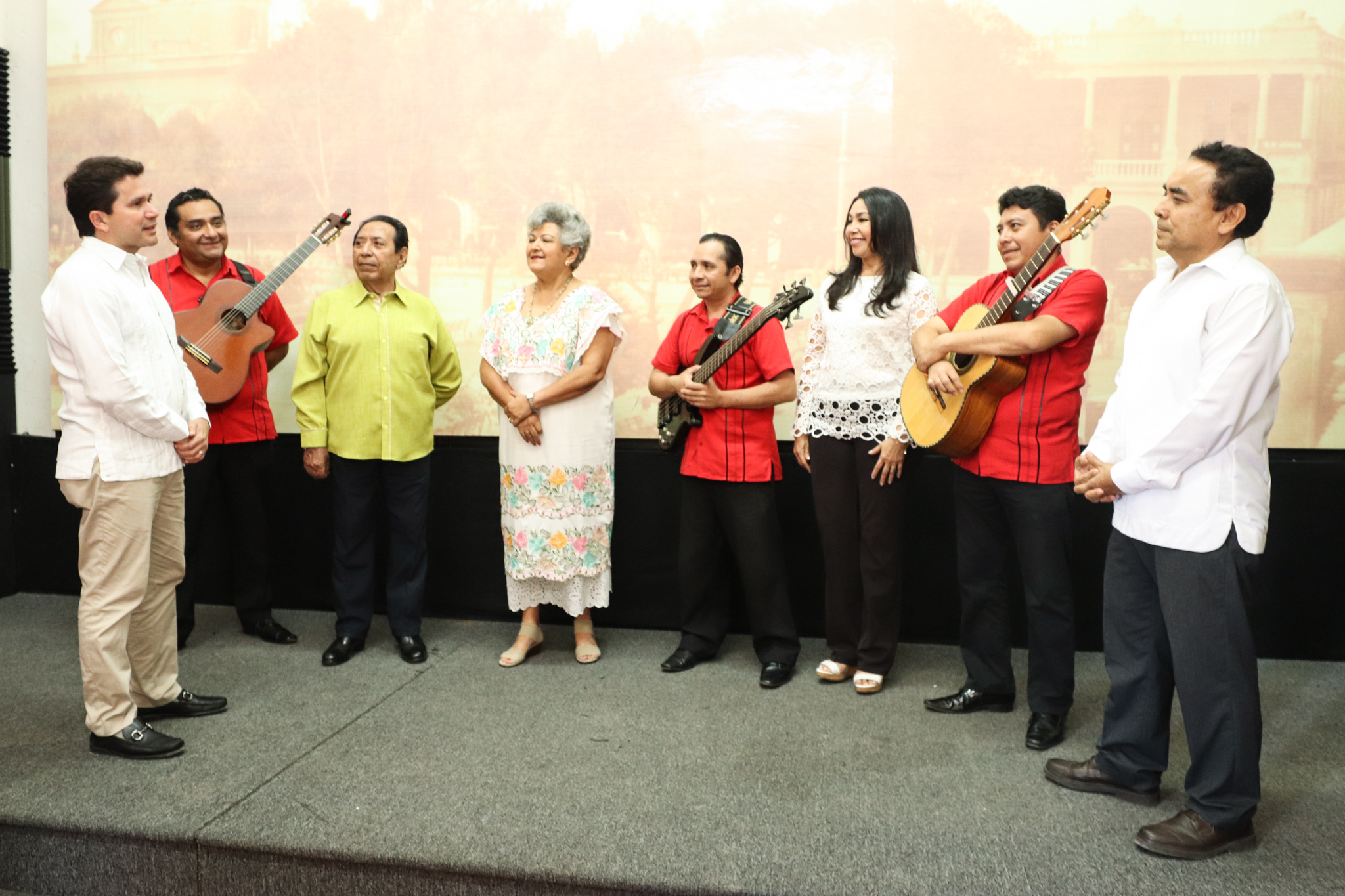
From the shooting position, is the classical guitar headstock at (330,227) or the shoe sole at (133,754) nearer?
the shoe sole at (133,754)

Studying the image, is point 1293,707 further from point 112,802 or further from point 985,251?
point 112,802

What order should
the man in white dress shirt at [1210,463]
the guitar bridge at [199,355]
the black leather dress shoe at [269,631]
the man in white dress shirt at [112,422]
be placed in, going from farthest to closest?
the black leather dress shoe at [269,631]
the guitar bridge at [199,355]
the man in white dress shirt at [112,422]
the man in white dress shirt at [1210,463]

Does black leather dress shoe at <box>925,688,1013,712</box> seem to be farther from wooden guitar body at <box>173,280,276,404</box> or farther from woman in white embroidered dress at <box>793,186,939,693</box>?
wooden guitar body at <box>173,280,276,404</box>

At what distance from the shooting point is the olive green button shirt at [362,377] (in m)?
3.37

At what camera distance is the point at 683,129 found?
3.84 meters

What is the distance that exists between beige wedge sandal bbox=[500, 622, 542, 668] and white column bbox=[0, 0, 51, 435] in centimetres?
262

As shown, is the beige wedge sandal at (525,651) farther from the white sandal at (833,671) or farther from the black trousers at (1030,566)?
the black trousers at (1030,566)

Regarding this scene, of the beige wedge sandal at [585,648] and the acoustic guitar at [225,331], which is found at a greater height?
the acoustic guitar at [225,331]

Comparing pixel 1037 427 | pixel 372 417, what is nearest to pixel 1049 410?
pixel 1037 427

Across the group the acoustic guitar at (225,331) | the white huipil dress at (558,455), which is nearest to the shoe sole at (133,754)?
the white huipil dress at (558,455)

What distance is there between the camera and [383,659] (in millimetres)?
3447

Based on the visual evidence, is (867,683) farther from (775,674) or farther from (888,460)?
(888,460)

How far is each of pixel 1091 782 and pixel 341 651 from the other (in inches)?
96.5

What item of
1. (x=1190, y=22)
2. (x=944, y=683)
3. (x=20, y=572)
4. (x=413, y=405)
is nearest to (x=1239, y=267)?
(x=944, y=683)
